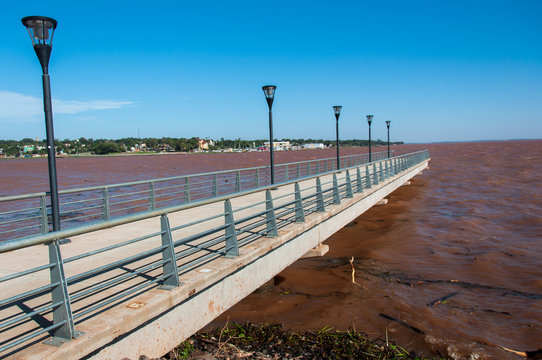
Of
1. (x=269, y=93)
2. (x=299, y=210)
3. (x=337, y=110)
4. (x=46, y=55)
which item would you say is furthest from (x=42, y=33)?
(x=337, y=110)

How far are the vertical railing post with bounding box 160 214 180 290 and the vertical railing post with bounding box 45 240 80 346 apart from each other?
4.05 ft

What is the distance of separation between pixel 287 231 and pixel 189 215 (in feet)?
10.8

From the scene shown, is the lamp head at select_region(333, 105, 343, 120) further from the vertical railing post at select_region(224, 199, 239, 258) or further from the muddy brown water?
the vertical railing post at select_region(224, 199, 239, 258)

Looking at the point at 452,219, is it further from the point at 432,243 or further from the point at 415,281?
the point at 415,281

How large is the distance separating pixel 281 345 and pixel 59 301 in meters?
3.57

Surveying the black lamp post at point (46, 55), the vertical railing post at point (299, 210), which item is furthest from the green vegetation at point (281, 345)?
the black lamp post at point (46, 55)

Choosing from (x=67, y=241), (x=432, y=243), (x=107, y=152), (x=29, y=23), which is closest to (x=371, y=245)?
(x=432, y=243)

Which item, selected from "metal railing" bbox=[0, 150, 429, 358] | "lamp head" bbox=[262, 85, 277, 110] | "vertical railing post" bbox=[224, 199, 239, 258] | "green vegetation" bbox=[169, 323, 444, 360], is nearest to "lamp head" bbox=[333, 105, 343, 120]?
"lamp head" bbox=[262, 85, 277, 110]

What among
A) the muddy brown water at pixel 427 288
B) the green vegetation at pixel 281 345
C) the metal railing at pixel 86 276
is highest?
the metal railing at pixel 86 276

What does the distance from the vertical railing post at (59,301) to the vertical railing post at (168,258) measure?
48.6 inches

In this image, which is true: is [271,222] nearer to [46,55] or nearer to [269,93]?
[46,55]

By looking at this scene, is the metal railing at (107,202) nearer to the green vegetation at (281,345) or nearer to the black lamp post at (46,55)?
the black lamp post at (46,55)

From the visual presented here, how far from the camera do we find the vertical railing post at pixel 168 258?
4.56 meters

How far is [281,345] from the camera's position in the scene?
6.05m
